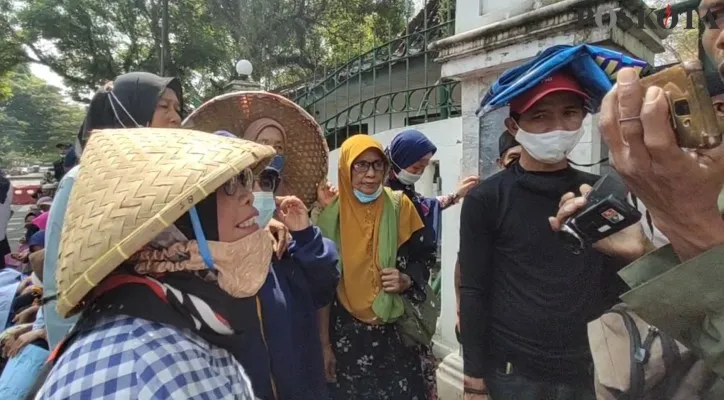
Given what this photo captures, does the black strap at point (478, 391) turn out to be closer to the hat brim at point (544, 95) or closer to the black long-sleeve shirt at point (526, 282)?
the black long-sleeve shirt at point (526, 282)

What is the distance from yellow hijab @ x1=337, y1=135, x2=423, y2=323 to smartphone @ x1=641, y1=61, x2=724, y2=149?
1961mm

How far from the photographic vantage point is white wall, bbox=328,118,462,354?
12.1 ft

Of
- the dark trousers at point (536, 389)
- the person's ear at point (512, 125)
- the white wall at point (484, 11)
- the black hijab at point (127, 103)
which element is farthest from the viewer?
the white wall at point (484, 11)

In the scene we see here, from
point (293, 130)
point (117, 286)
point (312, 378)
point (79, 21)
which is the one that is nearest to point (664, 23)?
point (293, 130)

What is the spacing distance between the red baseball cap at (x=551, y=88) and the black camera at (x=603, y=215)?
1.80ft

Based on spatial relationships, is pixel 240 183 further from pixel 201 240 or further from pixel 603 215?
pixel 603 215

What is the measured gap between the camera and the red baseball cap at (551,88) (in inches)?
74.3

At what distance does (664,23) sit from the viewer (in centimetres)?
275

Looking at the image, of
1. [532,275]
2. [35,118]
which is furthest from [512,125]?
[35,118]

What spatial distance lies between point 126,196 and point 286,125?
163 centimetres

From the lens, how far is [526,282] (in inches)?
72.9

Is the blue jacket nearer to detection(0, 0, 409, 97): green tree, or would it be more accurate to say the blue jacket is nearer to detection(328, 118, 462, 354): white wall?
detection(328, 118, 462, 354): white wall

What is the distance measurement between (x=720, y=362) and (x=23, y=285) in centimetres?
311

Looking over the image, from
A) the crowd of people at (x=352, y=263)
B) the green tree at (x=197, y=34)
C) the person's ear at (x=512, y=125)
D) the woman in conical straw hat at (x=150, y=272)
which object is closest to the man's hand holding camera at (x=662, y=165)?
the crowd of people at (x=352, y=263)
